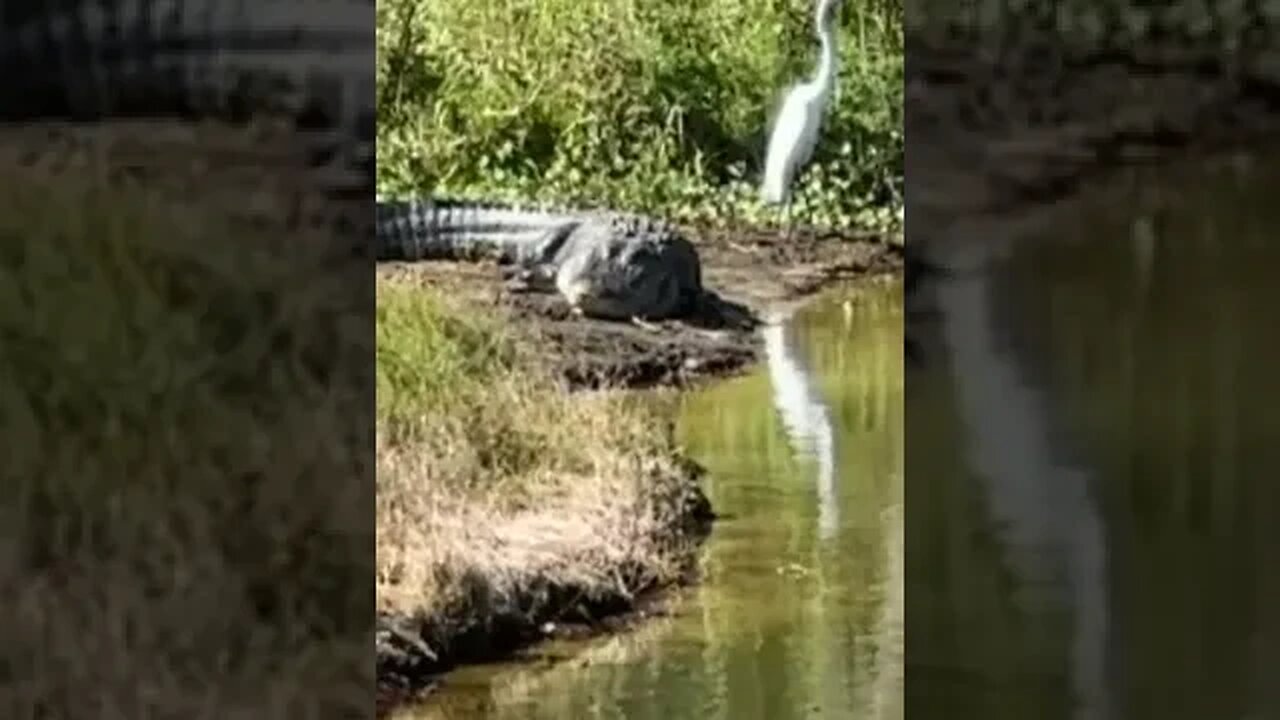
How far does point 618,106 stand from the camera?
2.05m

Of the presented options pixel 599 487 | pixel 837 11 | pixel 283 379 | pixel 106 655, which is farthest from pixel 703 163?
pixel 106 655

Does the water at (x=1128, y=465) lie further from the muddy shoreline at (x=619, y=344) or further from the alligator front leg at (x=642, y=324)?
the alligator front leg at (x=642, y=324)

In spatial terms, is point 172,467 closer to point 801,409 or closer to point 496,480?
point 496,480

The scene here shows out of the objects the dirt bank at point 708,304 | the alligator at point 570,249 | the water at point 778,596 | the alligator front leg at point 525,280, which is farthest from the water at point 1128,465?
the alligator front leg at point 525,280

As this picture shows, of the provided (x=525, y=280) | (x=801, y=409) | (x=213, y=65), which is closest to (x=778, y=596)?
(x=801, y=409)

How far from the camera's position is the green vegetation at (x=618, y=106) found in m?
2.05

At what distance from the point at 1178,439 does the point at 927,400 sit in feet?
0.77

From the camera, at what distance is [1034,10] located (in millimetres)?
1896

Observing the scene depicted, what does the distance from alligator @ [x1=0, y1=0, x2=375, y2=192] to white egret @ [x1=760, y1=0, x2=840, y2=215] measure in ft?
1.41

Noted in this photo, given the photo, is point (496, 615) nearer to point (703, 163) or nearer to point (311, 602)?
point (311, 602)

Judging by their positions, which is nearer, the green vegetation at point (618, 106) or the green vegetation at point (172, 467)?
the green vegetation at point (172, 467)

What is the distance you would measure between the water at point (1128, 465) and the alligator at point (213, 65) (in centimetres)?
63

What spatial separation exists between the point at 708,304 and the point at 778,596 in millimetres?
312

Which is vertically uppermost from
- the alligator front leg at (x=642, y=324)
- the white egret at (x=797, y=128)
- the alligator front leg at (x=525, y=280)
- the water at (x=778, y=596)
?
the white egret at (x=797, y=128)
